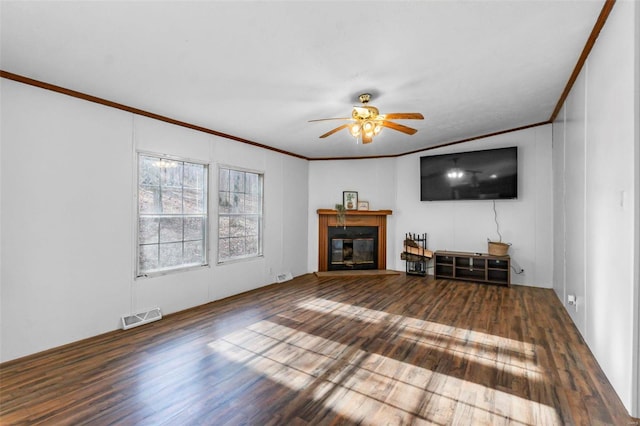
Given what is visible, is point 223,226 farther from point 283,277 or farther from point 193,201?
point 283,277

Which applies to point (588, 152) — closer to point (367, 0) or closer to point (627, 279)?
point (627, 279)

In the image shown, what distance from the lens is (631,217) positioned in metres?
1.85

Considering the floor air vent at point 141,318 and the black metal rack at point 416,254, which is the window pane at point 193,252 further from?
the black metal rack at point 416,254

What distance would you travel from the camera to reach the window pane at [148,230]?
376 cm

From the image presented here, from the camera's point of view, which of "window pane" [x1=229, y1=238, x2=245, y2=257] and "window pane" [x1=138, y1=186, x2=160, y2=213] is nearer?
"window pane" [x1=138, y1=186, x2=160, y2=213]

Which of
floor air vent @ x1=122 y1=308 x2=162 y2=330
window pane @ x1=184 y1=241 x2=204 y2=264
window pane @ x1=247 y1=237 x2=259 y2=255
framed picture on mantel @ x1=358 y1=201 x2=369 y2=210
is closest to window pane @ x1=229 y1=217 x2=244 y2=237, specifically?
window pane @ x1=247 y1=237 x2=259 y2=255

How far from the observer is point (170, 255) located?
409cm

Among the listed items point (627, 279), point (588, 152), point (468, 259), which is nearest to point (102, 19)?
point (627, 279)

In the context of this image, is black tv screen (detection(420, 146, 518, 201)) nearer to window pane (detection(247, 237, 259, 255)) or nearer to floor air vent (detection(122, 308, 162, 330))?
window pane (detection(247, 237, 259, 255))

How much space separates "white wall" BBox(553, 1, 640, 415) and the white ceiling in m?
0.33

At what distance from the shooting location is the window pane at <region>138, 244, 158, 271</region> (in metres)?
3.76

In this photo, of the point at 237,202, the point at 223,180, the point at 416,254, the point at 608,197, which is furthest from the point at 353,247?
the point at 608,197

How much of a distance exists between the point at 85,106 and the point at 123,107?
37 cm

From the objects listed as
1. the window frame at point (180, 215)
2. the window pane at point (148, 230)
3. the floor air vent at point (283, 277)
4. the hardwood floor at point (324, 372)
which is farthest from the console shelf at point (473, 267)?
the window pane at point (148, 230)
